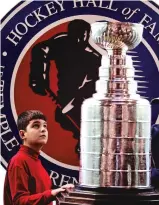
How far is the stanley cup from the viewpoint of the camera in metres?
1.48

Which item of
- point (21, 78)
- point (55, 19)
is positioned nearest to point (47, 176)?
point (21, 78)

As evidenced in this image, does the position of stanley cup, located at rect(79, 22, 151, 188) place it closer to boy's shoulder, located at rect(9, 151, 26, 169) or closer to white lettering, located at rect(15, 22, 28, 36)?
boy's shoulder, located at rect(9, 151, 26, 169)

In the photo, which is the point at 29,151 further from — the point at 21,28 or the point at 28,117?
the point at 21,28

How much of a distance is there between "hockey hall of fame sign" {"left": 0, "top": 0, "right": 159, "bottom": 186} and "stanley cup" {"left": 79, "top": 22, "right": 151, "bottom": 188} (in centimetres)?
24

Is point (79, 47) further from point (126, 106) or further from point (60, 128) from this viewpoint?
point (126, 106)

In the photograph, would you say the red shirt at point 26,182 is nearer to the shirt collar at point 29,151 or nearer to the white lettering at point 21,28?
the shirt collar at point 29,151

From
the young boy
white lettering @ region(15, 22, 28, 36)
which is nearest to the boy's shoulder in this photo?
the young boy

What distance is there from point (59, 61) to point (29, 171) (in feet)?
1.10

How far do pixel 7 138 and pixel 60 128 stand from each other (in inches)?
5.5

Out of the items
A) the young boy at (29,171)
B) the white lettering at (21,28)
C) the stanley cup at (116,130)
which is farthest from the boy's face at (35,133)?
the white lettering at (21,28)

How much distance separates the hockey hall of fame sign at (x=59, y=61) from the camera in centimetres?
176

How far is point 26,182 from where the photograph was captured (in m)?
1.56

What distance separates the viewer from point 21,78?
1.77 metres

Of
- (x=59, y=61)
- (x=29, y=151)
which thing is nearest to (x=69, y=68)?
(x=59, y=61)
